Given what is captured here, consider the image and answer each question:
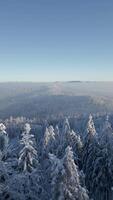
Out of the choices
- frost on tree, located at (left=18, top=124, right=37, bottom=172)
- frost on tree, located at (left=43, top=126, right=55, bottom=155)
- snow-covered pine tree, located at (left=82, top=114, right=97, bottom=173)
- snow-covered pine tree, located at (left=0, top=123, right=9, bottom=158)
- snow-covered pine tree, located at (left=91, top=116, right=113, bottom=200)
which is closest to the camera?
snow-covered pine tree, located at (left=0, top=123, right=9, bottom=158)

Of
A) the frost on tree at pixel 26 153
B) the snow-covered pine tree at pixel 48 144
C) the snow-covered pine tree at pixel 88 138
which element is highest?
the frost on tree at pixel 26 153

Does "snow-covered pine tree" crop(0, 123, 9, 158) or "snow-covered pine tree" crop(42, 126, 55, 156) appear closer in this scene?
"snow-covered pine tree" crop(0, 123, 9, 158)

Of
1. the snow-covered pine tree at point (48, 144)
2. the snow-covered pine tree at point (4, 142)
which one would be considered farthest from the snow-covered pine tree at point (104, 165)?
the snow-covered pine tree at point (48, 144)

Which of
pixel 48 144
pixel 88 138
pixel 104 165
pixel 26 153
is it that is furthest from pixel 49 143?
pixel 26 153

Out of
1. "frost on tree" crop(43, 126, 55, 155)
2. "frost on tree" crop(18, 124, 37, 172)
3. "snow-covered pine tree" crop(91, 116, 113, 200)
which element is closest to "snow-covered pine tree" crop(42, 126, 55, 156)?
"frost on tree" crop(43, 126, 55, 155)

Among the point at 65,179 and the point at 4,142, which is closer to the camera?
the point at 65,179

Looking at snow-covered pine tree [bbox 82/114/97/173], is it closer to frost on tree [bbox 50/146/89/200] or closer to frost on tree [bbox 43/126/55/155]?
frost on tree [bbox 43/126/55/155]

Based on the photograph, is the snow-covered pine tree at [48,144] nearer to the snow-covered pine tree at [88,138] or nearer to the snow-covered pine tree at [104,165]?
the snow-covered pine tree at [88,138]

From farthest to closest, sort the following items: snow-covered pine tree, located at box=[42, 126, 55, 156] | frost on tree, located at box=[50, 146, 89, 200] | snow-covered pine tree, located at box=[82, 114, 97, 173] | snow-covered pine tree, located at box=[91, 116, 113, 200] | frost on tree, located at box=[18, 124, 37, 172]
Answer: snow-covered pine tree, located at box=[42, 126, 55, 156] < snow-covered pine tree, located at box=[82, 114, 97, 173] < snow-covered pine tree, located at box=[91, 116, 113, 200] < frost on tree, located at box=[18, 124, 37, 172] < frost on tree, located at box=[50, 146, 89, 200]

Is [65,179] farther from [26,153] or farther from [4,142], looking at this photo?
[4,142]

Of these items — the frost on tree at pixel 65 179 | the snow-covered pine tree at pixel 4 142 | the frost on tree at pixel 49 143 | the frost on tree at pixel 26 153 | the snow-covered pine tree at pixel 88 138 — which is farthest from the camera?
the frost on tree at pixel 49 143
